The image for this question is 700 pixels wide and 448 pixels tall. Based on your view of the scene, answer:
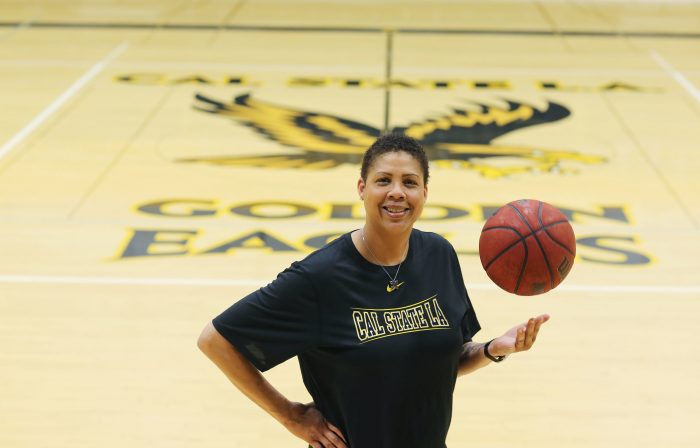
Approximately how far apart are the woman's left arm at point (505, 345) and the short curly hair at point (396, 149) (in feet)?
1.49

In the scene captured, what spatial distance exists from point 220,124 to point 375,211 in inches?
288

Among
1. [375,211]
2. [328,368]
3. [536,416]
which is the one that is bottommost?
[536,416]

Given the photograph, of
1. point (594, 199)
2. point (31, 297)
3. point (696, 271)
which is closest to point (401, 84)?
point (594, 199)

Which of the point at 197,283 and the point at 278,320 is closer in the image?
the point at 278,320

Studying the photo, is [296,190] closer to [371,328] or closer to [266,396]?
[266,396]

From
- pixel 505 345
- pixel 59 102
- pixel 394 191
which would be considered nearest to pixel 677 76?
pixel 59 102

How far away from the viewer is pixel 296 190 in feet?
27.0

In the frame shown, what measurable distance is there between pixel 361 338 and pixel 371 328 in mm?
35

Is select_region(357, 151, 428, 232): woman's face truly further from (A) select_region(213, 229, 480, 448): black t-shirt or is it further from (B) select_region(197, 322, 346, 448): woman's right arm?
(B) select_region(197, 322, 346, 448): woman's right arm

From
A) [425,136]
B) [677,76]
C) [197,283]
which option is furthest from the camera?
[677,76]

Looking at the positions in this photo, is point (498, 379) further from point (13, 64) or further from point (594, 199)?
point (13, 64)

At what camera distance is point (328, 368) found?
9.11ft

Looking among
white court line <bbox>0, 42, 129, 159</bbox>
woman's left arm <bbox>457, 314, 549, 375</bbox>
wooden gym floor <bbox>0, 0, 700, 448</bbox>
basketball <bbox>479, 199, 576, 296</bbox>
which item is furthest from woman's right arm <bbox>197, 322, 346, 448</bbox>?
white court line <bbox>0, 42, 129, 159</bbox>

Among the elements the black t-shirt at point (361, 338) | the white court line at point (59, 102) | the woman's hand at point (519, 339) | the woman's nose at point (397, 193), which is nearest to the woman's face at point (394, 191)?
the woman's nose at point (397, 193)
